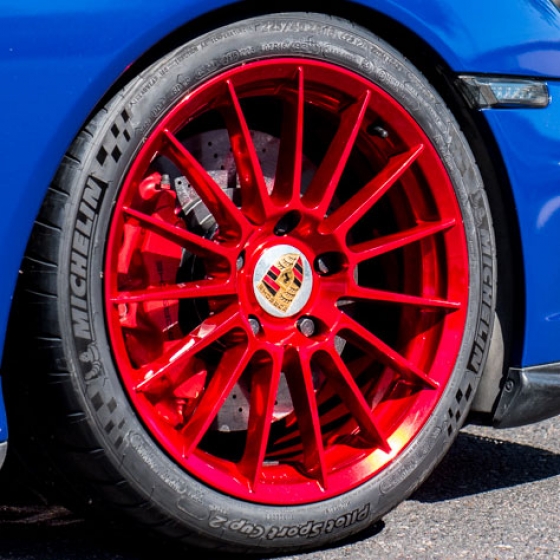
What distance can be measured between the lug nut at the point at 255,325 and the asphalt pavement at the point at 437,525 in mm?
445

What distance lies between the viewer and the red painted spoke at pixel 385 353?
2.51 m

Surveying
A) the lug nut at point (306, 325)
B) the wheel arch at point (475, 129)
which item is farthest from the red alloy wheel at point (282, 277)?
the wheel arch at point (475, 129)

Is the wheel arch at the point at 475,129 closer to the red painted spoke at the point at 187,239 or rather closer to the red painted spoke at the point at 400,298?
the red painted spoke at the point at 400,298

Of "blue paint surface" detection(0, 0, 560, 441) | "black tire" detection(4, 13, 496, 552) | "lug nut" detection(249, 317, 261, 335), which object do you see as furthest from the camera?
"lug nut" detection(249, 317, 261, 335)

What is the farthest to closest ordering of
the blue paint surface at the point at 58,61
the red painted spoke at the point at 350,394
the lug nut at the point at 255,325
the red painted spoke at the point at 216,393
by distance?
the red painted spoke at the point at 350,394 < the lug nut at the point at 255,325 < the red painted spoke at the point at 216,393 < the blue paint surface at the point at 58,61

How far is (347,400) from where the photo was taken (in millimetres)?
2516

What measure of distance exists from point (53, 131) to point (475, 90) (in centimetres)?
97

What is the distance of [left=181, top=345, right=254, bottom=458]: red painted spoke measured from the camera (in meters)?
2.25

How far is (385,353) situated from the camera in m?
2.53

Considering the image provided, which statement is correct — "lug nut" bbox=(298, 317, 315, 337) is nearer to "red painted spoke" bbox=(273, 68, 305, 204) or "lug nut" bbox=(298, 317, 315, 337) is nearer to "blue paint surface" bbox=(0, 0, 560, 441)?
"red painted spoke" bbox=(273, 68, 305, 204)

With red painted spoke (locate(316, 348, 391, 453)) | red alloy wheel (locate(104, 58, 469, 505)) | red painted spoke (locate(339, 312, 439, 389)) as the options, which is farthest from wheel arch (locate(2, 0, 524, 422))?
red painted spoke (locate(316, 348, 391, 453))

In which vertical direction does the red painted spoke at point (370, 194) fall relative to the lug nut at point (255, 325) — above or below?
above

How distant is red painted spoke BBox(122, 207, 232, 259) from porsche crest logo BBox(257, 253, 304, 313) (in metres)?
0.10

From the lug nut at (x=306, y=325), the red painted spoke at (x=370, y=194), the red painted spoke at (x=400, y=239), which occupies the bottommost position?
the lug nut at (x=306, y=325)
